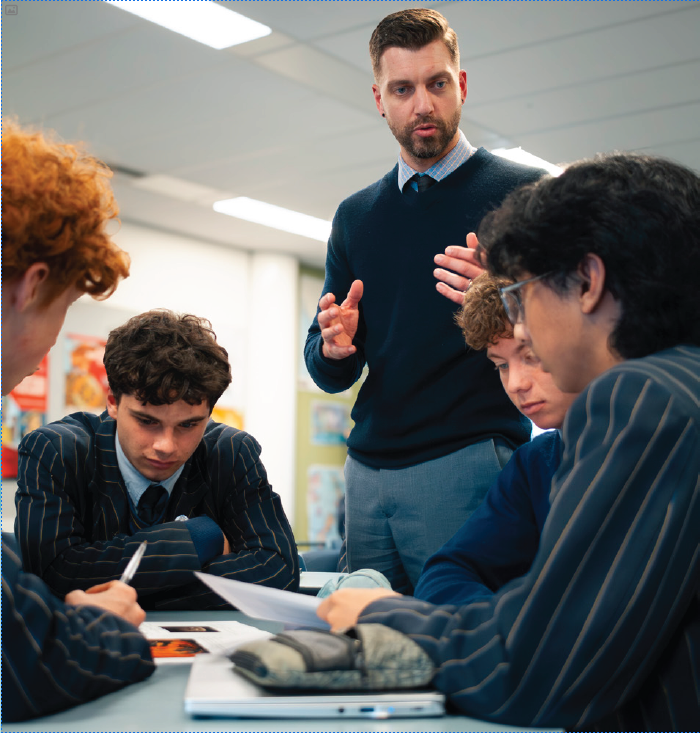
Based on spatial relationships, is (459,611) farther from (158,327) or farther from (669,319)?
(158,327)

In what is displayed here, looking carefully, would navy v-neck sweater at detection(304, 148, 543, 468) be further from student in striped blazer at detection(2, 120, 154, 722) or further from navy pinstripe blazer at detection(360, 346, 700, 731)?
navy pinstripe blazer at detection(360, 346, 700, 731)

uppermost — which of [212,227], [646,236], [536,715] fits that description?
[212,227]

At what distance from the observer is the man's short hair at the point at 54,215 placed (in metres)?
0.91

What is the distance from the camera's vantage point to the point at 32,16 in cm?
358

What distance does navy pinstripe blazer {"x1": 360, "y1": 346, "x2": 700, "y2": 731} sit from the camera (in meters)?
0.73

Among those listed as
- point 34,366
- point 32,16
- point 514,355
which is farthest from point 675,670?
point 32,16

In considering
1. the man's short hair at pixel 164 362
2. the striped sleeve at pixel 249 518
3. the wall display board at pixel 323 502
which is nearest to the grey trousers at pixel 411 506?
the striped sleeve at pixel 249 518

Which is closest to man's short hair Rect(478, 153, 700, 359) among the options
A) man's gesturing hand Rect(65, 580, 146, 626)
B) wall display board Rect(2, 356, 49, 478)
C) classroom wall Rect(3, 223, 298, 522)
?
man's gesturing hand Rect(65, 580, 146, 626)

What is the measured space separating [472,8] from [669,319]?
3.08 meters

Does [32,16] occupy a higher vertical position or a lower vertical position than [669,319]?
higher

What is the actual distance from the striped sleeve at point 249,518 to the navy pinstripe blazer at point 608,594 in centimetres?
103

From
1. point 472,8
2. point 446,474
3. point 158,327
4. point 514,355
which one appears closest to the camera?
point 514,355

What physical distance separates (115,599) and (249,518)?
86 cm

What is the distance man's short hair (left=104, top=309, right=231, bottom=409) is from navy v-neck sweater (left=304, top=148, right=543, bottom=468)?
10.3 inches
